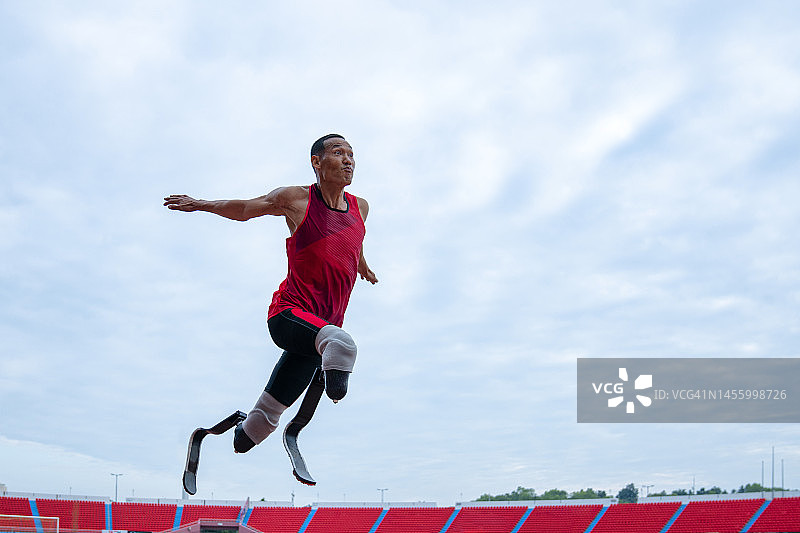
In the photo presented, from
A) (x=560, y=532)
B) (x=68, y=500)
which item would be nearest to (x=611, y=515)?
(x=560, y=532)

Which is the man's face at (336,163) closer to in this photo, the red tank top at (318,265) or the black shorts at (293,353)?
the red tank top at (318,265)

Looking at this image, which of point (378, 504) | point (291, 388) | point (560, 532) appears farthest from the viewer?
point (378, 504)

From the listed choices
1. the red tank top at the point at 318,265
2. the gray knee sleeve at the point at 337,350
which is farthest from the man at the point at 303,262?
the gray knee sleeve at the point at 337,350

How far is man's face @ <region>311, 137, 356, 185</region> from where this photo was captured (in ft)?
22.1

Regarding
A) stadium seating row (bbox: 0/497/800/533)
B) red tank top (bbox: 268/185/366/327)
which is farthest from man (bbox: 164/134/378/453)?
stadium seating row (bbox: 0/497/800/533)

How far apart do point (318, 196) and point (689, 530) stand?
129 feet

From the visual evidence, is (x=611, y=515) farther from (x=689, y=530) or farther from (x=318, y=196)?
(x=318, y=196)

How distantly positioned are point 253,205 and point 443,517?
44.6 m

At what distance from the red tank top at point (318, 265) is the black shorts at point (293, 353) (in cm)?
13

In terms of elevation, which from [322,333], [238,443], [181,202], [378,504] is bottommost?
[238,443]

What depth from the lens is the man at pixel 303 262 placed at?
6574 millimetres

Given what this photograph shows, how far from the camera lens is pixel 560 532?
4416 centimetres

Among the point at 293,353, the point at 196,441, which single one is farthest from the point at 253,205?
the point at 196,441

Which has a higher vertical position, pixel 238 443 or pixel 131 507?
pixel 131 507
